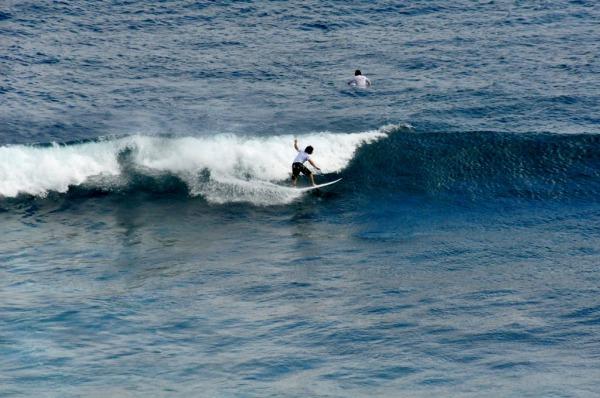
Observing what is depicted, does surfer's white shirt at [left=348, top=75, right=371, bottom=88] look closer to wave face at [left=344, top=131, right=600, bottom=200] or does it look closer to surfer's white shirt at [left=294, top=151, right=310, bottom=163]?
wave face at [left=344, top=131, right=600, bottom=200]

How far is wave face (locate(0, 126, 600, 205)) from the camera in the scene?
27.7 m

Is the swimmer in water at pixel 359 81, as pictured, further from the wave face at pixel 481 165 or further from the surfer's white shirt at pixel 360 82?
the wave face at pixel 481 165

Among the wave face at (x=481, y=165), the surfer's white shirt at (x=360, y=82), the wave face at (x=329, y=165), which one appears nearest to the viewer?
the wave face at (x=481, y=165)

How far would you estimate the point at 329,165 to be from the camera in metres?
29.2

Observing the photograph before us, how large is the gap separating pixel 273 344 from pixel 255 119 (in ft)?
45.0

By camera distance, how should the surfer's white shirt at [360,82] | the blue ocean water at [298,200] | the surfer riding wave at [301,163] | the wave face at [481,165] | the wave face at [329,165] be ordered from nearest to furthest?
the blue ocean water at [298,200] → the surfer riding wave at [301,163] → the wave face at [481,165] → the wave face at [329,165] → the surfer's white shirt at [360,82]

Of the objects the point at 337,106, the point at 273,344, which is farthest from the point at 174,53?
the point at 273,344

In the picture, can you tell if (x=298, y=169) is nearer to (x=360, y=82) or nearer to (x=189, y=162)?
(x=189, y=162)

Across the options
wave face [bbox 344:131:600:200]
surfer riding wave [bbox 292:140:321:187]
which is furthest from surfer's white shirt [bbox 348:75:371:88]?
surfer riding wave [bbox 292:140:321:187]

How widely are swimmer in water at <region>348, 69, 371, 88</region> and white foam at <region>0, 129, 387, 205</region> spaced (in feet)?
12.5

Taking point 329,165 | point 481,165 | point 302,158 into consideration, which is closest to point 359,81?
point 329,165

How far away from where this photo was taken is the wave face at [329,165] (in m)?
27.7

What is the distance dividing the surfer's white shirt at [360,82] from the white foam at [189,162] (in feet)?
12.5

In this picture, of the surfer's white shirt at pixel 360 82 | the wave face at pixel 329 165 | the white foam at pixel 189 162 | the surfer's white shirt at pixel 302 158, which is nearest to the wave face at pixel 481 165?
the wave face at pixel 329 165
